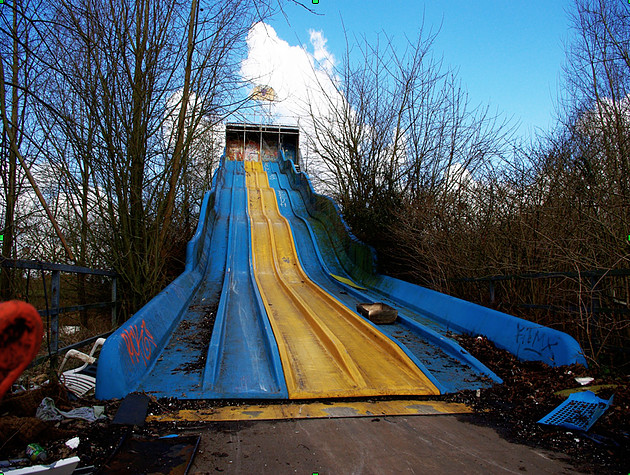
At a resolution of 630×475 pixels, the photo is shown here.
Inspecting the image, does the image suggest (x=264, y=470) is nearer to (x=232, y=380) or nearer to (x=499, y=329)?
(x=232, y=380)

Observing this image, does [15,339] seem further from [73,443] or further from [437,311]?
[437,311]

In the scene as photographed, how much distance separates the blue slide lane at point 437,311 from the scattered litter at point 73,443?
14.0 ft

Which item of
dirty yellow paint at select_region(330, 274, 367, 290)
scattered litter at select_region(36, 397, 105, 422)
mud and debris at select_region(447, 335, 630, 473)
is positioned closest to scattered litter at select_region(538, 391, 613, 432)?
mud and debris at select_region(447, 335, 630, 473)

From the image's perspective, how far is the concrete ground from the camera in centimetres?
283

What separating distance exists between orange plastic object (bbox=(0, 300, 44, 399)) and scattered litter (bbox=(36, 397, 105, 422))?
2.54 metres

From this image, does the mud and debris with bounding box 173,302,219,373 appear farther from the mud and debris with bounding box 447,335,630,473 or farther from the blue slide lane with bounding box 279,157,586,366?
the blue slide lane with bounding box 279,157,586,366

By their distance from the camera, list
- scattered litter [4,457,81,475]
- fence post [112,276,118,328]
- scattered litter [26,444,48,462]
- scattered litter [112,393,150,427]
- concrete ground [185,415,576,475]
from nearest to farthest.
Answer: scattered litter [4,457,81,475] < scattered litter [26,444,48,462] < concrete ground [185,415,576,475] < scattered litter [112,393,150,427] < fence post [112,276,118,328]

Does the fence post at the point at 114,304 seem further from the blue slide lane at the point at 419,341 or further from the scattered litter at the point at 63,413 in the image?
the blue slide lane at the point at 419,341

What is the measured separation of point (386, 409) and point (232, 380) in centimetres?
152

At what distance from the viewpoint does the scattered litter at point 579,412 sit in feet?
11.2

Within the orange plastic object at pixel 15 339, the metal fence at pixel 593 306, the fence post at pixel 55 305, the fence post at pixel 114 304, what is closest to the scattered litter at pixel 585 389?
the metal fence at pixel 593 306

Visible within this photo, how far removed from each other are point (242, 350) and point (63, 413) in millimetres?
2392

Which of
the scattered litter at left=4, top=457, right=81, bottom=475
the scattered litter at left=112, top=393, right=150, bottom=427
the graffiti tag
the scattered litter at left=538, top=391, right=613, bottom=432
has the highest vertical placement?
the graffiti tag

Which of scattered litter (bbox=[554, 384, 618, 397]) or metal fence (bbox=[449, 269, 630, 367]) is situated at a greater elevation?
metal fence (bbox=[449, 269, 630, 367])
